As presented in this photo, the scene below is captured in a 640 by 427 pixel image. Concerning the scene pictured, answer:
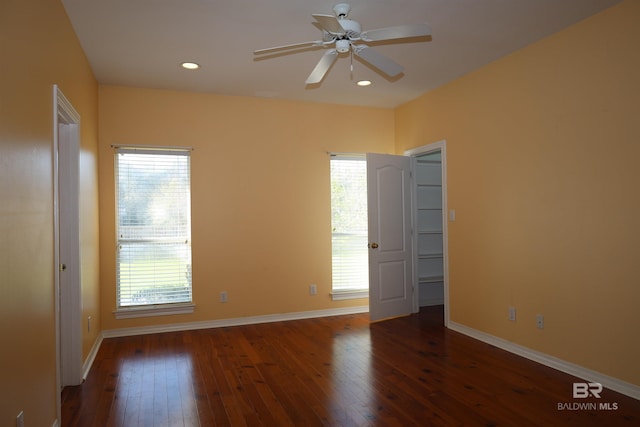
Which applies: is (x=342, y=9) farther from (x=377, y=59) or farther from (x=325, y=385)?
(x=325, y=385)

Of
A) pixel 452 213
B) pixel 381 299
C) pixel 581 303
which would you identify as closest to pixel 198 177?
pixel 381 299

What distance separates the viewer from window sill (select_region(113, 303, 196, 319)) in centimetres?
460

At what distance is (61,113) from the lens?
115 inches

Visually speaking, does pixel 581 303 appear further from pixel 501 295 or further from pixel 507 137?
pixel 507 137

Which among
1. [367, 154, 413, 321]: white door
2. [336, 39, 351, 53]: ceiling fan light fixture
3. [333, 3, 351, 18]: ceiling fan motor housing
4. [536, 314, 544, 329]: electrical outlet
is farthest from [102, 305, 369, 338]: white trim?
[333, 3, 351, 18]: ceiling fan motor housing

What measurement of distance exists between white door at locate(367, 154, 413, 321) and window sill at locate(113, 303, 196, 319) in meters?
2.21

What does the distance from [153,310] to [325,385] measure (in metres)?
2.48

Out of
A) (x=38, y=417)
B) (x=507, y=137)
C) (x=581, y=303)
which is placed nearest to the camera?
(x=38, y=417)

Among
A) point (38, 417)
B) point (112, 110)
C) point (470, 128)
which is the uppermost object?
point (112, 110)

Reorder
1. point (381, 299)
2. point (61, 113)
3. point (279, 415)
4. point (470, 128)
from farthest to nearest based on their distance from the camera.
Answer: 1. point (381, 299)
2. point (470, 128)
3. point (61, 113)
4. point (279, 415)

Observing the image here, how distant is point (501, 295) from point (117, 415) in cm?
345

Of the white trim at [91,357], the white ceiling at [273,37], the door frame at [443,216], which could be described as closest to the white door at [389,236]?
the door frame at [443,216]

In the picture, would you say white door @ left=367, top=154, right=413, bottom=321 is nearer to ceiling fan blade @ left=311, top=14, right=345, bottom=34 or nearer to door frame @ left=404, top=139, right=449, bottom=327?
door frame @ left=404, top=139, right=449, bottom=327

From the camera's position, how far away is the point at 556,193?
3.50 metres
